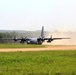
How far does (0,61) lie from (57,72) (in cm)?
879

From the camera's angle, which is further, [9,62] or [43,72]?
[9,62]

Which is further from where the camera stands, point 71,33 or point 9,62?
point 71,33

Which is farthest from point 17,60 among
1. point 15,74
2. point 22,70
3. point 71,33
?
point 71,33

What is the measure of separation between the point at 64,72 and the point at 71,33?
4313 inches

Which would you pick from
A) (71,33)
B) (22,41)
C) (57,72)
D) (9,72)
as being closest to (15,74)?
(9,72)

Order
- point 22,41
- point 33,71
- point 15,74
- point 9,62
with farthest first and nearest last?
point 22,41
point 9,62
point 33,71
point 15,74

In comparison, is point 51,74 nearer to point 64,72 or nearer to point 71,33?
point 64,72

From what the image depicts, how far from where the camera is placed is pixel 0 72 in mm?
21172

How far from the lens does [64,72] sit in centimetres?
2122

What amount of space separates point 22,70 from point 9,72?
1253 millimetres

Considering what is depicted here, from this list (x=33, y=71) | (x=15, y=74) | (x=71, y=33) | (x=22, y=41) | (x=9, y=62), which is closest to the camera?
(x=15, y=74)

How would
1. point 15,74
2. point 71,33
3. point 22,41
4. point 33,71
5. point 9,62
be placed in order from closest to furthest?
point 15,74 → point 33,71 → point 9,62 → point 22,41 → point 71,33

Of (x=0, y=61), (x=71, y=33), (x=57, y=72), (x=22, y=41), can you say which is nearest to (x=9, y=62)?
(x=0, y=61)

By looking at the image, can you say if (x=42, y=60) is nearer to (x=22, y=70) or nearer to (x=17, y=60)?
(x=17, y=60)
